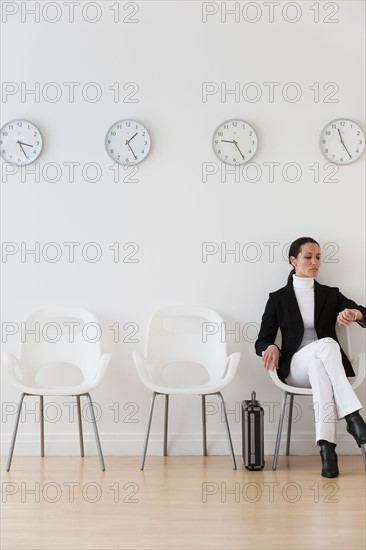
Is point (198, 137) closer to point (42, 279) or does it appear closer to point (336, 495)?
point (42, 279)

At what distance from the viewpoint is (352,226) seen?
15.1 ft

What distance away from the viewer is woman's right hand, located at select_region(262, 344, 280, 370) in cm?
420

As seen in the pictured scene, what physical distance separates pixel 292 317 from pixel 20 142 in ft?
6.62

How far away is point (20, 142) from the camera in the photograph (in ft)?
15.0

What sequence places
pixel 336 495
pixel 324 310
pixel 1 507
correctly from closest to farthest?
pixel 1 507
pixel 336 495
pixel 324 310

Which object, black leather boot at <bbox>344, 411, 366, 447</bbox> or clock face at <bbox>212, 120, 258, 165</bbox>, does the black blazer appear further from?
clock face at <bbox>212, 120, 258, 165</bbox>

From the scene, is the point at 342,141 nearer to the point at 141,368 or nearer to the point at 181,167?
the point at 181,167

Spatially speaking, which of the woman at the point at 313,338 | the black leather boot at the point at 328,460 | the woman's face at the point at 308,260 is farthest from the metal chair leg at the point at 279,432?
the woman's face at the point at 308,260

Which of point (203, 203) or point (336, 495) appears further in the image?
point (203, 203)

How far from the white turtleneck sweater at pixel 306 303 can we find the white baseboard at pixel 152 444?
0.64 metres

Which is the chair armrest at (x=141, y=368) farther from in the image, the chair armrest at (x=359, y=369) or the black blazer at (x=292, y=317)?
the chair armrest at (x=359, y=369)

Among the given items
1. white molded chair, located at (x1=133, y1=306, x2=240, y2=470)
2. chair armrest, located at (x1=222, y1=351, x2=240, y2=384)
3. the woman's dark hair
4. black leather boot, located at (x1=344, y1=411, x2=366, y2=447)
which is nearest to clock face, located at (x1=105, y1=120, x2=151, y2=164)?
white molded chair, located at (x1=133, y1=306, x2=240, y2=470)

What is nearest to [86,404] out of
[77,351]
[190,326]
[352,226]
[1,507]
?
[77,351]

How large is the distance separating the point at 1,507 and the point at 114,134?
236 cm
